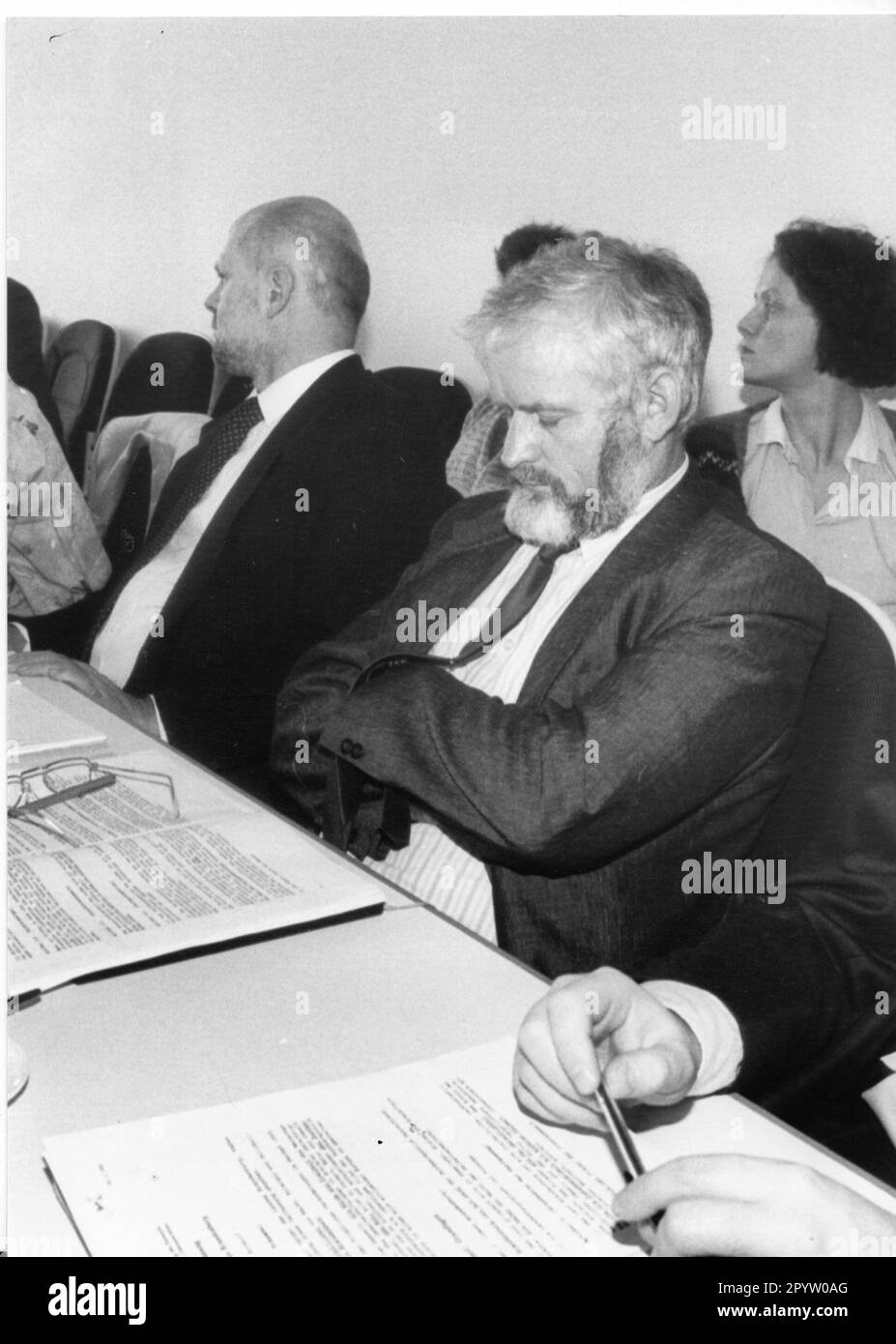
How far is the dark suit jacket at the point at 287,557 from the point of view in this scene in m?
1.71

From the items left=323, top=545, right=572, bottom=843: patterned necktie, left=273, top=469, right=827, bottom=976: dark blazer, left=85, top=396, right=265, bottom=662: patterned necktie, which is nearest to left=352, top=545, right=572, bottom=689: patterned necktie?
left=323, top=545, right=572, bottom=843: patterned necktie

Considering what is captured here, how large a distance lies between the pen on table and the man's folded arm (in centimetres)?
51

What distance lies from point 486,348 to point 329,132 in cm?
47

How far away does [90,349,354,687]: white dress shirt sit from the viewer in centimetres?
185

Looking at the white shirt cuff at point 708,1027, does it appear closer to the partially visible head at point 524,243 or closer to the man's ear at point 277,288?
the partially visible head at point 524,243

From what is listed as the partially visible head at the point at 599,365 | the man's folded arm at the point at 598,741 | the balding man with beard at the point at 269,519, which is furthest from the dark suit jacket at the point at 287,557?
the man's folded arm at the point at 598,741

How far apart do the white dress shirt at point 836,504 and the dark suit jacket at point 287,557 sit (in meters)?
0.45

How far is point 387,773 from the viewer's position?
46.2 inches

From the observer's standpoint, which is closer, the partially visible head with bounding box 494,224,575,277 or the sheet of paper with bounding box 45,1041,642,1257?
the sheet of paper with bounding box 45,1041,642,1257

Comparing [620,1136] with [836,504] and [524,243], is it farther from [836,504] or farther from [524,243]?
[524,243]

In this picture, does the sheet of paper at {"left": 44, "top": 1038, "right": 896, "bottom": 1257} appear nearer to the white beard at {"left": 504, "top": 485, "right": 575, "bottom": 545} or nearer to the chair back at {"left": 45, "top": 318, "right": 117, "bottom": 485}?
the white beard at {"left": 504, "top": 485, "right": 575, "bottom": 545}

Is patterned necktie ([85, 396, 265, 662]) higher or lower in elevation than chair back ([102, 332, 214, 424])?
lower

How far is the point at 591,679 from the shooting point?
4.03 feet

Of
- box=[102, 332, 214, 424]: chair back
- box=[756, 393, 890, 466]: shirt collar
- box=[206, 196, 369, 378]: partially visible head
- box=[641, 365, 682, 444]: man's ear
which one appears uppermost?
box=[206, 196, 369, 378]: partially visible head
